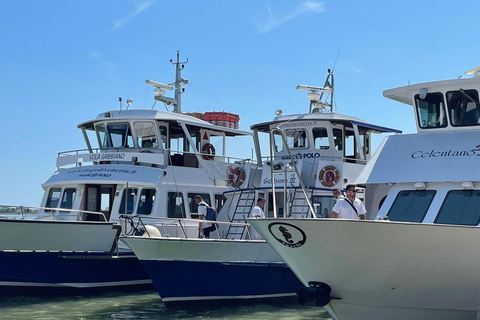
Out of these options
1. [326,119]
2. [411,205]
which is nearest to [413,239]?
[411,205]

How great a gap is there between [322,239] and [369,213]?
593 centimetres

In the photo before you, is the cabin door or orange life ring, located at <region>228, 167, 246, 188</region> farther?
the cabin door

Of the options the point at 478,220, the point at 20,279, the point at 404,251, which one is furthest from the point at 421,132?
the point at 20,279

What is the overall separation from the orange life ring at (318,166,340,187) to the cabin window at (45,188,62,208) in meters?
7.70

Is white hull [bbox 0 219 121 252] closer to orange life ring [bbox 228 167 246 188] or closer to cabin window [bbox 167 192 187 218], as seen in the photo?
cabin window [bbox 167 192 187 218]

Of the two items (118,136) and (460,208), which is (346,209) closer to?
(460,208)

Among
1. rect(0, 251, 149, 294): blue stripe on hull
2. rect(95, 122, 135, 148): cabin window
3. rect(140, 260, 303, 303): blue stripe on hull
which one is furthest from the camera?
rect(95, 122, 135, 148): cabin window

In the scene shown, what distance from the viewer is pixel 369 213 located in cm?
1561

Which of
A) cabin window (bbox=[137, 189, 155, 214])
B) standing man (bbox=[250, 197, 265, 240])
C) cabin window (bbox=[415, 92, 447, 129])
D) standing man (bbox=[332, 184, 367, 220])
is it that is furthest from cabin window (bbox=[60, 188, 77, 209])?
cabin window (bbox=[415, 92, 447, 129])

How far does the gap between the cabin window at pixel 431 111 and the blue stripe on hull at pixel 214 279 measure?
4627 millimetres

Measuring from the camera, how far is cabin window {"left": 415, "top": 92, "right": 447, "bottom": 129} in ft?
39.8

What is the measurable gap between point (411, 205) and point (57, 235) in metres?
8.37

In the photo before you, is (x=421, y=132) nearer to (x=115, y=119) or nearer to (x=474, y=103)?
(x=474, y=103)

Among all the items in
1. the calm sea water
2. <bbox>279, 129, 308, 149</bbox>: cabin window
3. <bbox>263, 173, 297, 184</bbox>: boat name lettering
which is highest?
<bbox>279, 129, 308, 149</bbox>: cabin window
